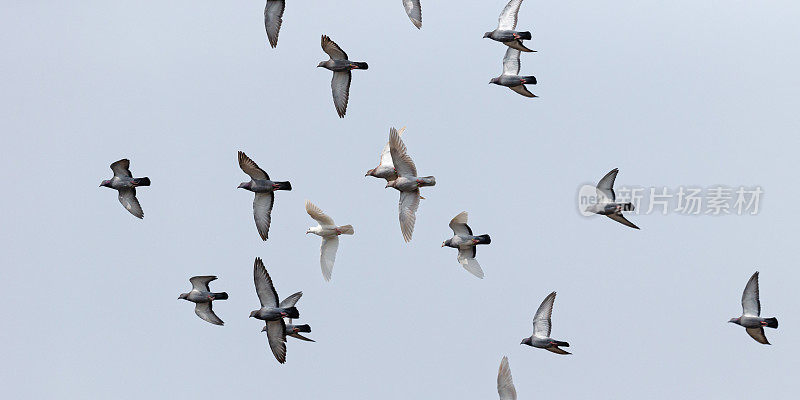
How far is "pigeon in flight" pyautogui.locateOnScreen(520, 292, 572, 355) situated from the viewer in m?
49.3

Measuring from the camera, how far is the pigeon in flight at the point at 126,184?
171ft

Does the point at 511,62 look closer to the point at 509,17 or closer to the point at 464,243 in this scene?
the point at 509,17

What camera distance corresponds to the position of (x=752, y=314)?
50.0 meters

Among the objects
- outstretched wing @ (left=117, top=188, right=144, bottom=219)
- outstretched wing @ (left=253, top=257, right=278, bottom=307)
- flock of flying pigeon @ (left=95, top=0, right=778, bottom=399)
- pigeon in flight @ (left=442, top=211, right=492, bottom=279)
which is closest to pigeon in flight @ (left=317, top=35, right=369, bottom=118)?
flock of flying pigeon @ (left=95, top=0, right=778, bottom=399)

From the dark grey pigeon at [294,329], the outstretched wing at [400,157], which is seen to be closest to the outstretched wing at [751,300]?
the outstretched wing at [400,157]

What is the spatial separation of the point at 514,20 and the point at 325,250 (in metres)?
11.2

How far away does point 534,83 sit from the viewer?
50.4 metres

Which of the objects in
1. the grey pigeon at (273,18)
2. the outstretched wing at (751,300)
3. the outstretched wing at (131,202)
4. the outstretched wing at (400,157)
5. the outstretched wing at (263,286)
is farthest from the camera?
the outstretched wing at (131,202)

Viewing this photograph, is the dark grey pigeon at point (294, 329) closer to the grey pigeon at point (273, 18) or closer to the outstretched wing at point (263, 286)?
the outstretched wing at point (263, 286)

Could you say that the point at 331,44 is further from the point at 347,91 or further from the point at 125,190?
the point at 125,190

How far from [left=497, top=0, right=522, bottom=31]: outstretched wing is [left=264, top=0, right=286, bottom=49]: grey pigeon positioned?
316 inches

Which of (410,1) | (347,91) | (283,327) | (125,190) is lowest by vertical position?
(283,327)

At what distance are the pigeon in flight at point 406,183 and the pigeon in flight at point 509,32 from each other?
17.9ft

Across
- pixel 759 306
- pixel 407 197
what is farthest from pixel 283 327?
pixel 759 306
